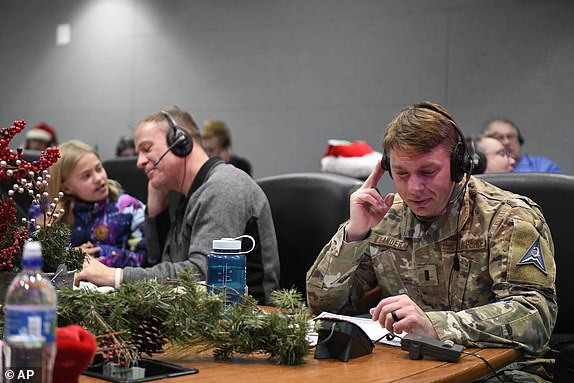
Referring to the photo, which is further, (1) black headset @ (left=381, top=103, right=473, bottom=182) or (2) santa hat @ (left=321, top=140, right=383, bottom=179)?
(2) santa hat @ (left=321, top=140, right=383, bottom=179)

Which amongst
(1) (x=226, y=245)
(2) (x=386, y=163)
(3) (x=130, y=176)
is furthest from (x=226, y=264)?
(3) (x=130, y=176)

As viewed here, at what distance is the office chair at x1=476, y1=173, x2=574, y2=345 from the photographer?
210 cm

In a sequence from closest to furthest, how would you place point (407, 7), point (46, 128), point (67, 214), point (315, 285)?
point (315, 285) → point (67, 214) → point (407, 7) → point (46, 128)

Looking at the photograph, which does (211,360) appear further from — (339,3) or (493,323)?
(339,3)

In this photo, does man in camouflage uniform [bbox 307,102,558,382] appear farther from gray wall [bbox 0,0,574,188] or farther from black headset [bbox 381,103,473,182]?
gray wall [bbox 0,0,574,188]

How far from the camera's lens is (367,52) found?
234 inches

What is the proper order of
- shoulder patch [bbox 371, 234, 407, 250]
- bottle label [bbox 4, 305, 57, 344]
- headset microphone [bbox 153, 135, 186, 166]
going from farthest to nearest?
1. headset microphone [bbox 153, 135, 186, 166]
2. shoulder patch [bbox 371, 234, 407, 250]
3. bottle label [bbox 4, 305, 57, 344]

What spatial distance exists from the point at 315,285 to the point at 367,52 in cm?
414

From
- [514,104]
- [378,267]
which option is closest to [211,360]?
[378,267]

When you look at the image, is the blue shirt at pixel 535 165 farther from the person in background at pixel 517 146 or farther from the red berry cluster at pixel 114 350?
the red berry cluster at pixel 114 350

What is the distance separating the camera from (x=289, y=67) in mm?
6336

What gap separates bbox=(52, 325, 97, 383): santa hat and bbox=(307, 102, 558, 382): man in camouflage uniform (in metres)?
0.68

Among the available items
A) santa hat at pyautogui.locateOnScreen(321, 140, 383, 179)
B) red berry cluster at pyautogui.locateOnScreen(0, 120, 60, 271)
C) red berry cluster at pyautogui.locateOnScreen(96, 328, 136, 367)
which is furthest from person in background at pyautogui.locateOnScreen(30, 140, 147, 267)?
red berry cluster at pyautogui.locateOnScreen(96, 328, 136, 367)

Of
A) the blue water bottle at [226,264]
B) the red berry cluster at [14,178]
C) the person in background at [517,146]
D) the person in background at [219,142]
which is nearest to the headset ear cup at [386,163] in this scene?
the blue water bottle at [226,264]
